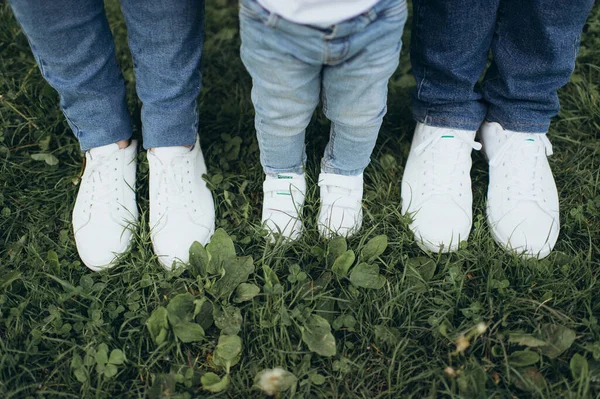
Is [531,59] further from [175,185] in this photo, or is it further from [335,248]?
[175,185]

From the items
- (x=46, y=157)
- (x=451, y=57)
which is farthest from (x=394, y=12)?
(x=46, y=157)

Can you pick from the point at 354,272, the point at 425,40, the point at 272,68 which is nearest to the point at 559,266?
the point at 354,272

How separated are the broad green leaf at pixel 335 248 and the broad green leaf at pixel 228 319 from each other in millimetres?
299

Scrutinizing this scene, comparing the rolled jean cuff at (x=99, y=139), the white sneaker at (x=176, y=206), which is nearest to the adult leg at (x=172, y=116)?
the white sneaker at (x=176, y=206)

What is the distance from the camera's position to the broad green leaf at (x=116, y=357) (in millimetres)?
1294

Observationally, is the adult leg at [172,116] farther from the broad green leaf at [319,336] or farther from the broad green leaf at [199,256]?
the broad green leaf at [319,336]

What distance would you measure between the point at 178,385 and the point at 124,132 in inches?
29.7

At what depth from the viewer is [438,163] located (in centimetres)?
160

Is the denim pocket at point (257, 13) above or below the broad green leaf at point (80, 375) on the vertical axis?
above

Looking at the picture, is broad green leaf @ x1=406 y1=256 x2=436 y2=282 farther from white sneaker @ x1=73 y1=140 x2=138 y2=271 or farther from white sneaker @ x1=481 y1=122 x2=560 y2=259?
white sneaker @ x1=73 y1=140 x2=138 y2=271

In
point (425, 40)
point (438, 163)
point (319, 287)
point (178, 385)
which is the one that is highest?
point (425, 40)

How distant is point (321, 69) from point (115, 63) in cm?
61

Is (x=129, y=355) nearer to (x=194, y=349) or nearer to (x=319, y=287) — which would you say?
(x=194, y=349)

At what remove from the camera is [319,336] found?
1.32m
